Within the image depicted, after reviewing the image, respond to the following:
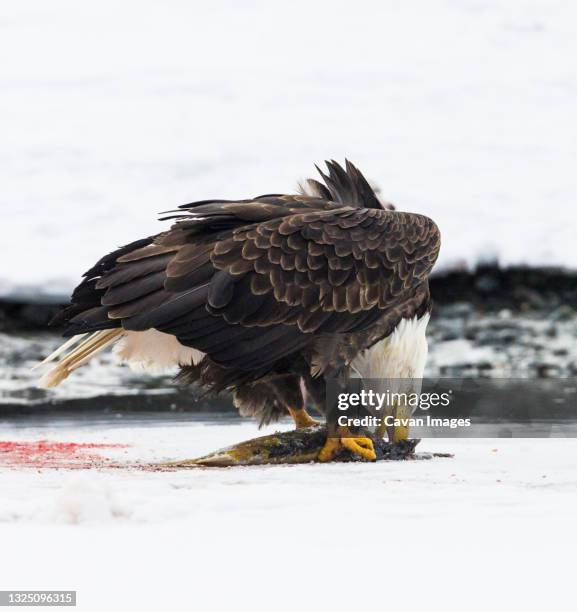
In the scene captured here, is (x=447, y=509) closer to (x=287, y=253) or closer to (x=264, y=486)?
(x=264, y=486)

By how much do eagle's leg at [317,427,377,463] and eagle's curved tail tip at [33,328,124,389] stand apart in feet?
4.03

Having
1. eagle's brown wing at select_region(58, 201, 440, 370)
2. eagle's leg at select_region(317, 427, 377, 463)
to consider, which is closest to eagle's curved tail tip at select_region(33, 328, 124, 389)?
eagle's brown wing at select_region(58, 201, 440, 370)

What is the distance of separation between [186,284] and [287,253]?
0.53 m

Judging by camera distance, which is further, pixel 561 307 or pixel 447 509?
pixel 561 307

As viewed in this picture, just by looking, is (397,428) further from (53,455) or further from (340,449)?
(53,455)

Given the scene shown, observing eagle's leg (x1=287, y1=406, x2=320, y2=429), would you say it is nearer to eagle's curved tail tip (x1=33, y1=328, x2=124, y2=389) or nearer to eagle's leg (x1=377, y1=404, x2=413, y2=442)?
eagle's leg (x1=377, y1=404, x2=413, y2=442)

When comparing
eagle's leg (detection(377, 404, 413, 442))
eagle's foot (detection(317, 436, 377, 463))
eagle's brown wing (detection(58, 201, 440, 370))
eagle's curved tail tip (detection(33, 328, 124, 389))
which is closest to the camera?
eagle's brown wing (detection(58, 201, 440, 370))

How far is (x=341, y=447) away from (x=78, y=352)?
148 cm

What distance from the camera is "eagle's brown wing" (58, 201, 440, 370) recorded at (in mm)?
6559

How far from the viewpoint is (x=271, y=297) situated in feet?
21.8

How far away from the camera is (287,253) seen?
6.66 metres

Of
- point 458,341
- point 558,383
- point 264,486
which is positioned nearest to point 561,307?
point 458,341

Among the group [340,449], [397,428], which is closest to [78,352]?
[340,449]

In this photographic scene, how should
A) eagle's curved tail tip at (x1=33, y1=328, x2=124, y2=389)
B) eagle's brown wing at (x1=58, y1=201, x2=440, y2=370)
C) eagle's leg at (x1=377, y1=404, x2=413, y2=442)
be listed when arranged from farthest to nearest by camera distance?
eagle's leg at (x1=377, y1=404, x2=413, y2=442)
eagle's curved tail tip at (x1=33, y1=328, x2=124, y2=389)
eagle's brown wing at (x1=58, y1=201, x2=440, y2=370)
